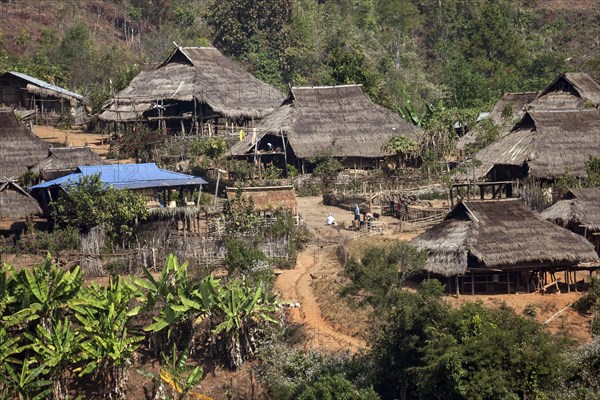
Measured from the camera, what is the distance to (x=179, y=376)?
2233cm

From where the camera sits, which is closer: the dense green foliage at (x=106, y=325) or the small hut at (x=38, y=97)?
the dense green foliage at (x=106, y=325)

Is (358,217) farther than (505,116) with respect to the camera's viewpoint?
No

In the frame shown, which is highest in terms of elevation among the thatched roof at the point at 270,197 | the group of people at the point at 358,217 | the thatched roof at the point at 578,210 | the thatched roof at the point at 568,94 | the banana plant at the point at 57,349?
the thatched roof at the point at 568,94

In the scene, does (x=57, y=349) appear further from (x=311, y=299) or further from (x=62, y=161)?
(x=62, y=161)

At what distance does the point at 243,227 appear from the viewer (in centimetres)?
2770

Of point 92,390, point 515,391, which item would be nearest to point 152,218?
point 92,390

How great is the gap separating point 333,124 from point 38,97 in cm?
1159

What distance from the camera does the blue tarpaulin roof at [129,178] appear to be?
1168 inches

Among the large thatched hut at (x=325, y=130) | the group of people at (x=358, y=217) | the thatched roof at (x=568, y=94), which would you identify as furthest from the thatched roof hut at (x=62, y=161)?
the thatched roof at (x=568, y=94)

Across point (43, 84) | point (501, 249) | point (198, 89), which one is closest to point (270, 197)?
point (501, 249)

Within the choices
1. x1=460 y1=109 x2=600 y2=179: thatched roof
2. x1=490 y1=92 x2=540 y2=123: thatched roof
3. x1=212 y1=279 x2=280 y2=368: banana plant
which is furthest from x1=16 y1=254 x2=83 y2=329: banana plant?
x1=490 y1=92 x2=540 y2=123: thatched roof

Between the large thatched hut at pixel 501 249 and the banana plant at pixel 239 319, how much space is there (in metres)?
3.86

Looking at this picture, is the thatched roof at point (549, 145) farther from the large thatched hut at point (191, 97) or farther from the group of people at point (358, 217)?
the large thatched hut at point (191, 97)

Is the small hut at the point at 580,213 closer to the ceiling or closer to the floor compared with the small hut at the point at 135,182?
closer to the floor
